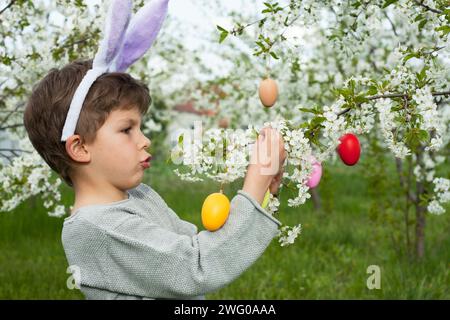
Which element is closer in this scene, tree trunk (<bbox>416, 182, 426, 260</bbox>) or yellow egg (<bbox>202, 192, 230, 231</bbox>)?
yellow egg (<bbox>202, 192, 230, 231</bbox>)

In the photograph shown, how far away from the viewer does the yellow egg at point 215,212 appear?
195 cm

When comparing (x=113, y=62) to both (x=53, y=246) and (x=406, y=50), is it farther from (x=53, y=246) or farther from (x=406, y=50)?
(x=53, y=246)

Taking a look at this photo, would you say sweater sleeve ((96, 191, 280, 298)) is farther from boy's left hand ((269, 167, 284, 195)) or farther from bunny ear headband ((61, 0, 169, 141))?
bunny ear headband ((61, 0, 169, 141))

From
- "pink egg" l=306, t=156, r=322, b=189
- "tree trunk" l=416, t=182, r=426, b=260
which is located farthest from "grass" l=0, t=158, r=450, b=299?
"pink egg" l=306, t=156, r=322, b=189

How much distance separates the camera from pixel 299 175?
A: 2100mm

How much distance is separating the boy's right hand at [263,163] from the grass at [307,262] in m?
3.20

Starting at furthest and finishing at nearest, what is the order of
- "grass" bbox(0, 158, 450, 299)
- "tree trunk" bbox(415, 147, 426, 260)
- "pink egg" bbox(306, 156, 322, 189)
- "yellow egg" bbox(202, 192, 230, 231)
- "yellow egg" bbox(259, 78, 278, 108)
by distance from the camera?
1. "tree trunk" bbox(415, 147, 426, 260)
2. "grass" bbox(0, 158, 450, 299)
3. "yellow egg" bbox(259, 78, 278, 108)
4. "pink egg" bbox(306, 156, 322, 189)
5. "yellow egg" bbox(202, 192, 230, 231)

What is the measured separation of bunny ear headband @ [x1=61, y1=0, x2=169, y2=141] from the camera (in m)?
2.20

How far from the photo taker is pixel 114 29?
7.28 ft

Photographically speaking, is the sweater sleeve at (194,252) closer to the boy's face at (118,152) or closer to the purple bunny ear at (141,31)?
the boy's face at (118,152)

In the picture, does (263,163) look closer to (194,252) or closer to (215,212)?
(215,212)

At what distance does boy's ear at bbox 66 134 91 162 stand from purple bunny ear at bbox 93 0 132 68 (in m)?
0.30

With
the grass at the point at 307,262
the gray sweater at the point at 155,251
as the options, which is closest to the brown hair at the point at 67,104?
the gray sweater at the point at 155,251
